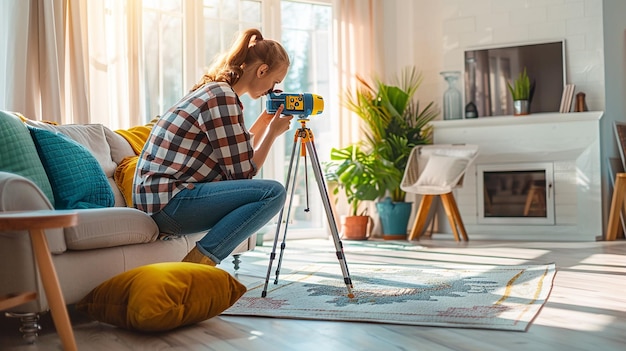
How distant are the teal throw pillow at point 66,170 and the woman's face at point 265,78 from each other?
683 millimetres

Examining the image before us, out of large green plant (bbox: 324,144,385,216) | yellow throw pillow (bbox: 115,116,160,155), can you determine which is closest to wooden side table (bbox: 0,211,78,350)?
yellow throw pillow (bbox: 115,116,160,155)

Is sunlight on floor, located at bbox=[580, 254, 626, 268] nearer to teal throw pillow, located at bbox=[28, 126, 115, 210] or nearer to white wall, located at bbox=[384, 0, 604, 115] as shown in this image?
white wall, located at bbox=[384, 0, 604, 115]

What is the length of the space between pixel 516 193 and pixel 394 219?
97 cm

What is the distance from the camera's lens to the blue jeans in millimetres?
2584

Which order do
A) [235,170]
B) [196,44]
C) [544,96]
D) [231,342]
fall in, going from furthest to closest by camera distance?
[544,96] < [196,44] < [235,170] < [231,342]

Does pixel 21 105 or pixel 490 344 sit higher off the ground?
pixel 21 105

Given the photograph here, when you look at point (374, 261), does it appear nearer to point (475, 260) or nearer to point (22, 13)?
point (475, 260)

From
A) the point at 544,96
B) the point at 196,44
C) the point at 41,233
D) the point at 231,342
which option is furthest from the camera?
the point at 544,96

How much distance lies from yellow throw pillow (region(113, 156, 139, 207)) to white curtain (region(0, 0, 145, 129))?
1085mm

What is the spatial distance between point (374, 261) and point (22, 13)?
7.86ft

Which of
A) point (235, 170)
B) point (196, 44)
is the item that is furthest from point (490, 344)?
point (196, 44)

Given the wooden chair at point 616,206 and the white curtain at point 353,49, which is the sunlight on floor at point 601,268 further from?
the white curtain at point 353,49

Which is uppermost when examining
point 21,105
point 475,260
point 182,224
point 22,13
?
point 22,13

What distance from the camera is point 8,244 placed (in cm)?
213
